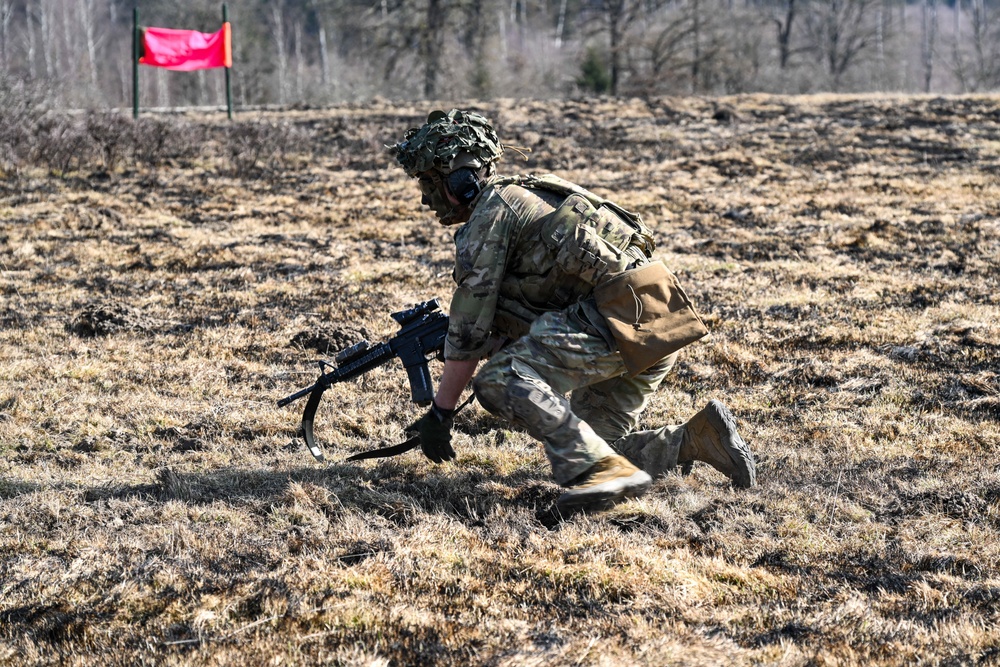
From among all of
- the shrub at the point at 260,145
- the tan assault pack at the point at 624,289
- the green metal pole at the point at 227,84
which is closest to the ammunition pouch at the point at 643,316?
the tan assault pack at the point at 624,289

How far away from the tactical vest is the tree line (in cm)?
1515

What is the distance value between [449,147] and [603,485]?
1393 mm

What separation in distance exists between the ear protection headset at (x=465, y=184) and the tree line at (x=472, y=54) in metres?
14.9

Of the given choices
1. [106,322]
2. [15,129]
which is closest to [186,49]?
[15,129]

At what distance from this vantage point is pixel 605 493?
322cm

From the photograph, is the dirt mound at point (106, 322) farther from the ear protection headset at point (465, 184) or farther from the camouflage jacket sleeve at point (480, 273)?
the camouflage jacket sleeve at point (480, 273)

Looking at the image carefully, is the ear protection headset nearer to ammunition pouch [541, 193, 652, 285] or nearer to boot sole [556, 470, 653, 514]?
ammunition pouch [541, 193, 652, 285]

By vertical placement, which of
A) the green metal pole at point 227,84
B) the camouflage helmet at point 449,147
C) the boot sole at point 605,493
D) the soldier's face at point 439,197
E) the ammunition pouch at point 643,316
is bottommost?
the boot sole at point 605,493

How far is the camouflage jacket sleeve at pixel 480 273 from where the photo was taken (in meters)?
3.40

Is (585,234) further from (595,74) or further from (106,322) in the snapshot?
(595,74)

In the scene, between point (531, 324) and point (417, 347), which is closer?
point (531, 324)

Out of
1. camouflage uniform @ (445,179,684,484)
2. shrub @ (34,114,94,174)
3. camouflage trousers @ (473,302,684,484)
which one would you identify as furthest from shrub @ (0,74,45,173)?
camouflage trousers @ (473,302,684,484)

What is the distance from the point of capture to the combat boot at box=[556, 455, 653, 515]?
3.23 metres

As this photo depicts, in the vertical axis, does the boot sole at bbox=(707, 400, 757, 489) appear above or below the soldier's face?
below
